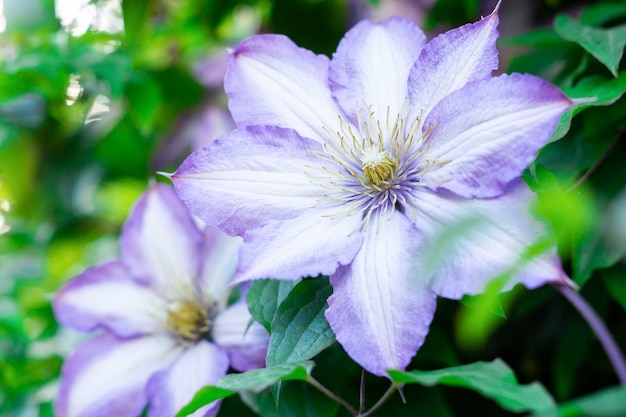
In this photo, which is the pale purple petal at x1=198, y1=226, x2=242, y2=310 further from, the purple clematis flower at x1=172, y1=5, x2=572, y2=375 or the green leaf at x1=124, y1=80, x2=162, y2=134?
the green leaf at x1=124, y1=80, x2=162, y2=134

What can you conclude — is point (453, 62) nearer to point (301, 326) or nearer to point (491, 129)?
point (491, 129)

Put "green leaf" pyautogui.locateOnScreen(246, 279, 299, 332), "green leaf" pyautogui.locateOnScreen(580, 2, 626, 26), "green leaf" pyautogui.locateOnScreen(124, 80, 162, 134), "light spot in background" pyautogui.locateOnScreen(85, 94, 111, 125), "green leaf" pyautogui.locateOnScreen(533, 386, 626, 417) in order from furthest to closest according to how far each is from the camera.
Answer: "light spot in background" pyautogui.locateOnScreen(85, 94, 111, 125), "green leaf" pyautogui.locateOnScreen(124, 80, 162, 134), "green leaf" pyautogui.locateOnScreen(580, 2, 626, 26), "green leaf" pyautogui.locateOnScreen(246, 279, 299, 332), "green leaf" pyautogui.locateOnScreen(533, 386, 626, 417)

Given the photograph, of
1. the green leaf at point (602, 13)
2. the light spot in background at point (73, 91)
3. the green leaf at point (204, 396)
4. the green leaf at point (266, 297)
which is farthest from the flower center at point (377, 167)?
the light spot in background at point (73, 91)

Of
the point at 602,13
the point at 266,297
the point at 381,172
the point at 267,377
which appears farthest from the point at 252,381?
the point at 602,13

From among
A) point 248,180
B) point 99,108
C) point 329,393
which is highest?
point 248,180

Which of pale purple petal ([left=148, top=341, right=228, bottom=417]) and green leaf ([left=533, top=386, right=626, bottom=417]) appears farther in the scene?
pale purple petal ([left=148, top=341, right=228, bottom=417])

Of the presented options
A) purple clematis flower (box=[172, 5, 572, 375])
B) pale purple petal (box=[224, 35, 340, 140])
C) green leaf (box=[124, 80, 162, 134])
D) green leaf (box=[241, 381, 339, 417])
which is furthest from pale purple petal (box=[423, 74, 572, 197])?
green leaf (box=[124, 80, 162, 134])

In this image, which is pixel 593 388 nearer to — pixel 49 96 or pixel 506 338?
pixel 506 338

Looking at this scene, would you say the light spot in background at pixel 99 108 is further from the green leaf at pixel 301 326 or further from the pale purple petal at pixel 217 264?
the green leaf at pixel 301 326
